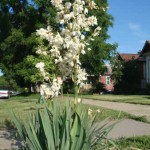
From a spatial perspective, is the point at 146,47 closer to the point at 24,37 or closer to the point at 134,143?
the point at 24,37

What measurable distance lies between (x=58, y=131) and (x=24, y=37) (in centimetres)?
3487

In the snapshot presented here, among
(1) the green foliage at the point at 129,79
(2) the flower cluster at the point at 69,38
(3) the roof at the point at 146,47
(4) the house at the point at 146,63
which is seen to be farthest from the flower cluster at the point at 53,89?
(3) the roof at the point at 146,47

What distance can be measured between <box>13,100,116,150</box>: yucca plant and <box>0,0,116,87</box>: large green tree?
3256 centimetres

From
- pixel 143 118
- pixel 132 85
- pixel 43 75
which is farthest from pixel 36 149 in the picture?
pixel 132 85

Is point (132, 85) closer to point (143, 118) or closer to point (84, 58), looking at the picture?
point (84, 58)

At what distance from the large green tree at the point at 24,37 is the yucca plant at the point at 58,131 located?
3256 cm

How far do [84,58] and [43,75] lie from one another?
3397 centimetres

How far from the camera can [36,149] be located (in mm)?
4906

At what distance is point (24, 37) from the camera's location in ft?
128

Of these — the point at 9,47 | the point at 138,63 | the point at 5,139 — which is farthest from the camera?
the point at 138,63

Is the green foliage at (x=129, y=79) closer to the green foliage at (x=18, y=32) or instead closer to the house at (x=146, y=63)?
the house at (x=146, y=63)

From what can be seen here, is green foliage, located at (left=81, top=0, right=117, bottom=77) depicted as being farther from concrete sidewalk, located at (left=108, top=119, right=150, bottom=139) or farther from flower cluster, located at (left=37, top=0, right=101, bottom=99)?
flower cluster, located at (left=37, top=0, right=101, bottom=99)

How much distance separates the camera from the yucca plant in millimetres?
4766

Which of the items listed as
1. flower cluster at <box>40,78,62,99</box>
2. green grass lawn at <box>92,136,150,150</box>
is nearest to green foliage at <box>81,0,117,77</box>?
green grass lawn at <box>92,136,150,150</box>
